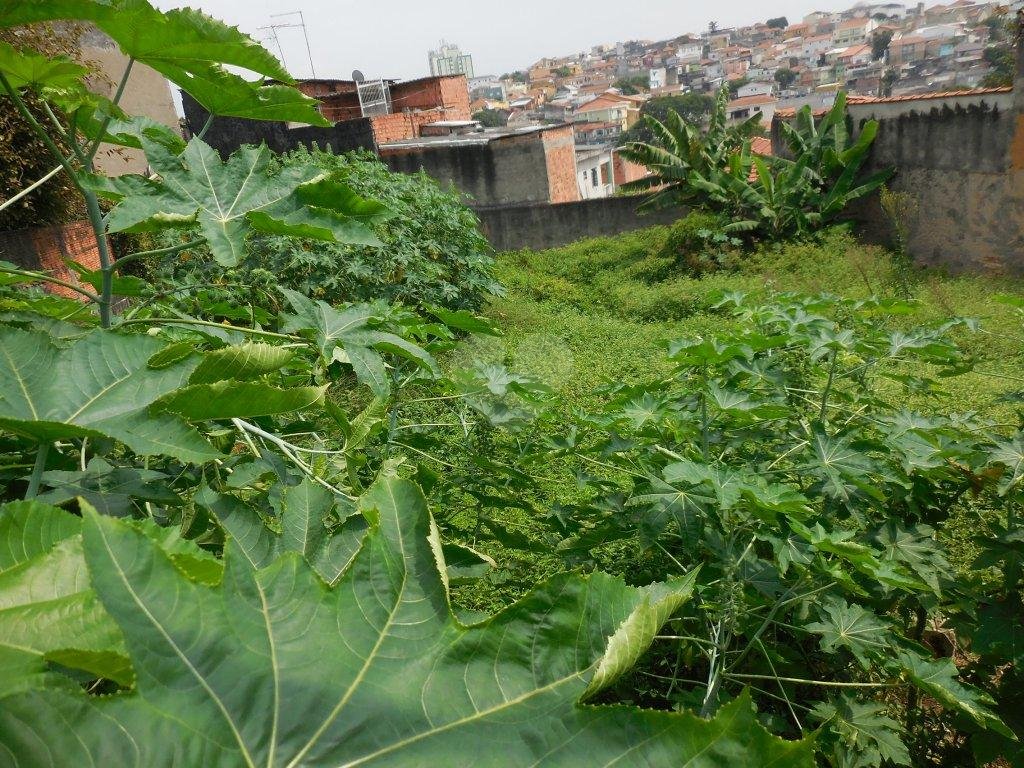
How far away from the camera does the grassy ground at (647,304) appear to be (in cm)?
566

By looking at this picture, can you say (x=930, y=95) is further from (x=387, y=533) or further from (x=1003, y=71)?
(x=387, y=533)

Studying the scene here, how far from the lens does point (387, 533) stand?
59 cm

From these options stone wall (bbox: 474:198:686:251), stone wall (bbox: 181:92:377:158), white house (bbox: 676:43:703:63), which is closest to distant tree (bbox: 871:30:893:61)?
white house (bbox: 676:43:703:63)

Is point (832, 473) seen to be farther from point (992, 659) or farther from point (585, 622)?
point (585, 622)

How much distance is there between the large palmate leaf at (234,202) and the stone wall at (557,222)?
10.7 meters

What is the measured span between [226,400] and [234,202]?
0.43 meters

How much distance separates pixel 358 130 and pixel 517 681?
11.9m

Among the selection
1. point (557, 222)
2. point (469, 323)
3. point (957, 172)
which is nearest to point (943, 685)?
point (469, 323)

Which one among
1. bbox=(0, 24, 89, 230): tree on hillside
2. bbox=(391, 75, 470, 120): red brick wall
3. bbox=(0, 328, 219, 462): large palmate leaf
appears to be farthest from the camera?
bbox=(391, 75, 470, 120): red brick wall

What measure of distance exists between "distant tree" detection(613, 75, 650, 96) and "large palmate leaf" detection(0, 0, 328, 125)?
6936 centimetres

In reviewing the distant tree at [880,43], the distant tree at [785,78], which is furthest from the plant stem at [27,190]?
the distant tree at [880,43]

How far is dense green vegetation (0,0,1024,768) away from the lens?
0.48 metres

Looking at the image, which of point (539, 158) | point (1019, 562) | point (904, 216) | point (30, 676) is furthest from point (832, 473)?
point (539, 158)

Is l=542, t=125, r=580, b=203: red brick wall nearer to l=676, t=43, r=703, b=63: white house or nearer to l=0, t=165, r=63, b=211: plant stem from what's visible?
l=0, t=165, r=63, b=211: plant stem
